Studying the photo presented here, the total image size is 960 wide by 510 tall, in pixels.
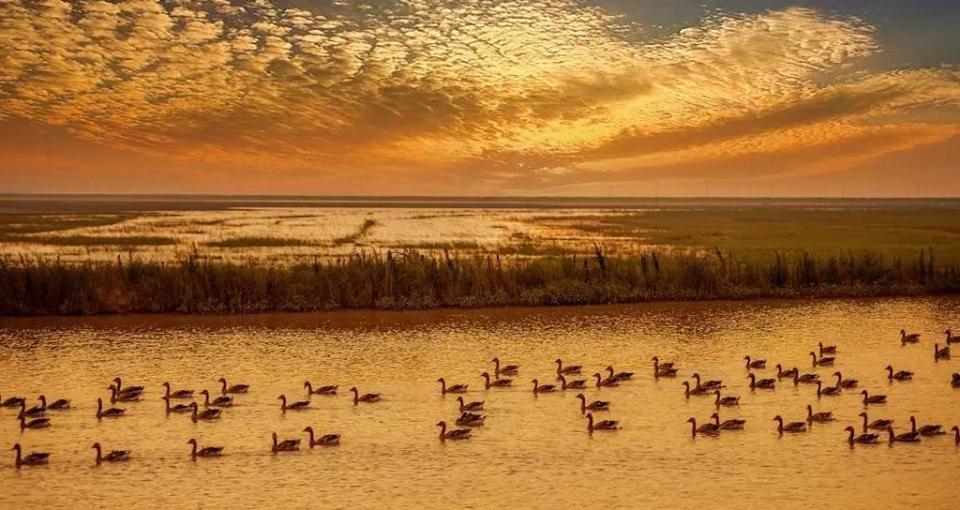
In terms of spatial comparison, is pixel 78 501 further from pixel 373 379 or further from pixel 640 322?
pixel 640 322

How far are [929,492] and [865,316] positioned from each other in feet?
65.6

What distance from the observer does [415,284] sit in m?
37.3

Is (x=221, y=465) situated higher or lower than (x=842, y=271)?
lower

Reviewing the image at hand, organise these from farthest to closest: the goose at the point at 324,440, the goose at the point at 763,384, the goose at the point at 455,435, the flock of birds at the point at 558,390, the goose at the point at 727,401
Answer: the goose at the point at 763,384 → the goose at the point at 727,401 → the goose at the point at 455,435 → the goose at the point at 324,440 → the flock of birds at the point at 558,390

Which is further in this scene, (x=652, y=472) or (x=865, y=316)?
(x=865, y=316)

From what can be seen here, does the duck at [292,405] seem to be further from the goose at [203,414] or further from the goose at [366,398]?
the goose at [203,414]

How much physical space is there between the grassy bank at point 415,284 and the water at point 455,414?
1.47m

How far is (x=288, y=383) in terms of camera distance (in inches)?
949

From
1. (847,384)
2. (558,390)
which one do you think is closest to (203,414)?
(558,390)

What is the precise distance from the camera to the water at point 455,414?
52.3ft

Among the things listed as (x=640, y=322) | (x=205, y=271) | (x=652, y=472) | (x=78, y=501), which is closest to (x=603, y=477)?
(x=652, y=472)

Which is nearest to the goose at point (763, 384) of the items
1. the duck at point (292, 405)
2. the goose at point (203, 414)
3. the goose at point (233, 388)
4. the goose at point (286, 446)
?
the duck at point (292, 405)

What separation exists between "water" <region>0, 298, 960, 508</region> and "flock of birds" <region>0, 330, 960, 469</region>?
0.26m

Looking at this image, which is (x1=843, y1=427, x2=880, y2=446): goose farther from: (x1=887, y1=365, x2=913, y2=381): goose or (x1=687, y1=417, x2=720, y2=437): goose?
(x1=887, y1=365, x2=913, y2=381): goose
